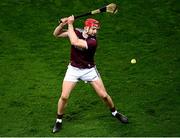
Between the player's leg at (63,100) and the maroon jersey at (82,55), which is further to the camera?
the player's leg at (63,100)

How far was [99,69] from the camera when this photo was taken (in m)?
12.0

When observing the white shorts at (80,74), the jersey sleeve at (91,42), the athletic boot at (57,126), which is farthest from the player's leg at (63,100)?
the jersey sleeve at (91,42)

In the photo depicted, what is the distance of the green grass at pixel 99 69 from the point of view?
930 cm

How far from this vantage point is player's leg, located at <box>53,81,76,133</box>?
8.81 meters

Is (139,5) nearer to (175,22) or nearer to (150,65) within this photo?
(175,22)

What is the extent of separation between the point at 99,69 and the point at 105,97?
304 centimetres

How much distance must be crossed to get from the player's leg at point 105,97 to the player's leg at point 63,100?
474 mm

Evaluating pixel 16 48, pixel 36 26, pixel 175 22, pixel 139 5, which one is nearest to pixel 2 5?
pixel 36 26

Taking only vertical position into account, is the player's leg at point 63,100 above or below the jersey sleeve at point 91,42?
below

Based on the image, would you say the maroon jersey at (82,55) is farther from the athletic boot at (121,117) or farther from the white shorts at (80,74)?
the athletic boot at (121,117)

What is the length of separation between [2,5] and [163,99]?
821cm

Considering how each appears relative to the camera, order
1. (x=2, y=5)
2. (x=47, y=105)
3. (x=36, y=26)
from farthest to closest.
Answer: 1. (x=2, y=5)
2. (x=36, y=26)
3. (x=47, y=105)

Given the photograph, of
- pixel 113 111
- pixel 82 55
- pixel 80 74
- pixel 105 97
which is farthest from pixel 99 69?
pixel 82 55

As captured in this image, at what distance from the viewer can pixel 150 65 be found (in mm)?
12133
